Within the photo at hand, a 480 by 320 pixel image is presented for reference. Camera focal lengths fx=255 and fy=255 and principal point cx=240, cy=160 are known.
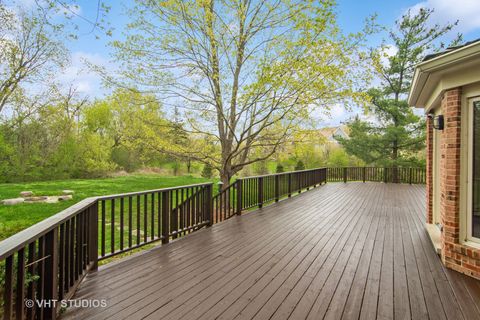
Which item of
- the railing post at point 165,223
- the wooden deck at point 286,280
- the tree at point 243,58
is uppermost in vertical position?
the tree at point 243,58

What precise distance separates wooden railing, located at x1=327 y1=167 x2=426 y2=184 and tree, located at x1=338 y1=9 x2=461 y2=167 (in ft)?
2.96

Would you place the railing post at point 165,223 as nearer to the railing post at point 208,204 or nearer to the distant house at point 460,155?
the railing post at point 208,204

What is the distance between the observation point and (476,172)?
2.70 m

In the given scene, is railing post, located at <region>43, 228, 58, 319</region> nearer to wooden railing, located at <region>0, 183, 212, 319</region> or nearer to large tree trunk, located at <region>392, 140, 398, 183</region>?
wooden railing, located at <region>0, 183, 212, 319</region>

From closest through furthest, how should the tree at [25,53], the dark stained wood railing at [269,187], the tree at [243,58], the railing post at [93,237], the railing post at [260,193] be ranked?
1. the railing post at [93,237]
2. the dark stained wood railing at [269,187]
3. the railing post at [260,193]
4. the tree at [243,58]
5. the tree at [25,53]

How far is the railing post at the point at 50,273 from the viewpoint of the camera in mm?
1721

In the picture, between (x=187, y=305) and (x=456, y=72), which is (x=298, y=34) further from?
(x=187, y=305)

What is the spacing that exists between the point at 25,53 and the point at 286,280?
1393cm

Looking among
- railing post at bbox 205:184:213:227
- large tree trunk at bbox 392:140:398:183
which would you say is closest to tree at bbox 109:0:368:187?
railing post at bbox 205:184:213:227

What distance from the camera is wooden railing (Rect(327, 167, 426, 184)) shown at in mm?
12383

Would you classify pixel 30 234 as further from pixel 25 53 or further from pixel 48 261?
pixel 25 53

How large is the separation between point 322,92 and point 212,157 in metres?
4.20

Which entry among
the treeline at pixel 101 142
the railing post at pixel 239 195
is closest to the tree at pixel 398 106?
the treeline at pixel 101 142

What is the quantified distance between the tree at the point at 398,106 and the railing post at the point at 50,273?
14734 mm
